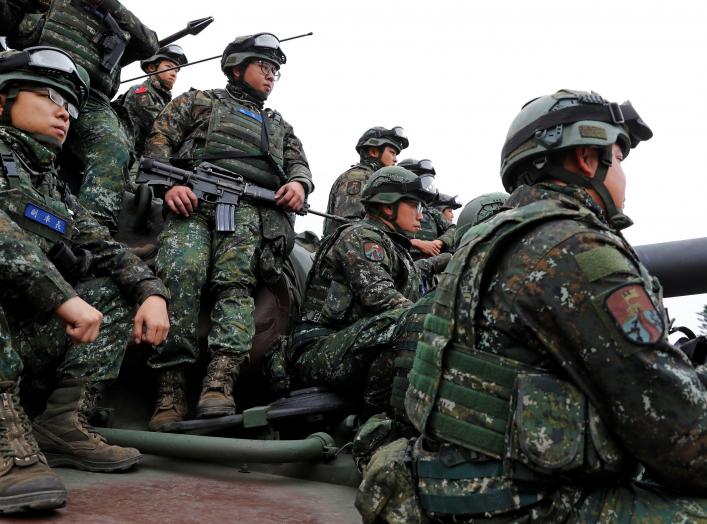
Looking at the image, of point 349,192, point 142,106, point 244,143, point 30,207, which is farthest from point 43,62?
point 349,192

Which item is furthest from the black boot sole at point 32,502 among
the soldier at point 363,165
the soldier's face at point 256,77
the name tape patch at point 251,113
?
the soldier at point 363,165

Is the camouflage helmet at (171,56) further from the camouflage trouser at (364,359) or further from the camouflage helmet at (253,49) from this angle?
the camouflage trouser at (364,359)

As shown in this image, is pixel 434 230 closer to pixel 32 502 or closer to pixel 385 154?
pixel 385 154

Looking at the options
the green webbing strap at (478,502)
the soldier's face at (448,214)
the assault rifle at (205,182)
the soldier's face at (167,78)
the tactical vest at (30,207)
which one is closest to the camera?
the green webbing strap at (478,502)

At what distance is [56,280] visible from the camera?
10.4 feet

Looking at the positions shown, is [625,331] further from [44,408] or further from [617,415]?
[44,408]

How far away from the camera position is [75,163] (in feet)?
17.1

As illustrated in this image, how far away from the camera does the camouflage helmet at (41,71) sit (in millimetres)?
3672

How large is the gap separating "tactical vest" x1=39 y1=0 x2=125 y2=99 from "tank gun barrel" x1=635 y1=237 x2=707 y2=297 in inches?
141

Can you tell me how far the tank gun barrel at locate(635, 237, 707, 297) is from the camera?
3.72 metres

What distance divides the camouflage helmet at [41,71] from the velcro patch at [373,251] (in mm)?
1780

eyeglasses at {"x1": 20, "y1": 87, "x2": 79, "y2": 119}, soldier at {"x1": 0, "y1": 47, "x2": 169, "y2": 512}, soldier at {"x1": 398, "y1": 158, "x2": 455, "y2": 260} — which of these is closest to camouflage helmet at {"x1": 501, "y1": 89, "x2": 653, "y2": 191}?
soldier at {"x1": 0, "y1": 47, "x2": 169, "y2": 512}

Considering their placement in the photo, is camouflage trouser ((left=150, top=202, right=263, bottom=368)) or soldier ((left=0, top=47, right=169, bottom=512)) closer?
soldier ((left=0, top=47, right=169, bottom=512))

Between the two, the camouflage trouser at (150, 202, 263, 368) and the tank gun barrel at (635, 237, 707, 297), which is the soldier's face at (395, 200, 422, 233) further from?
the tank gun barrel at (635, 237, 707, 297)
